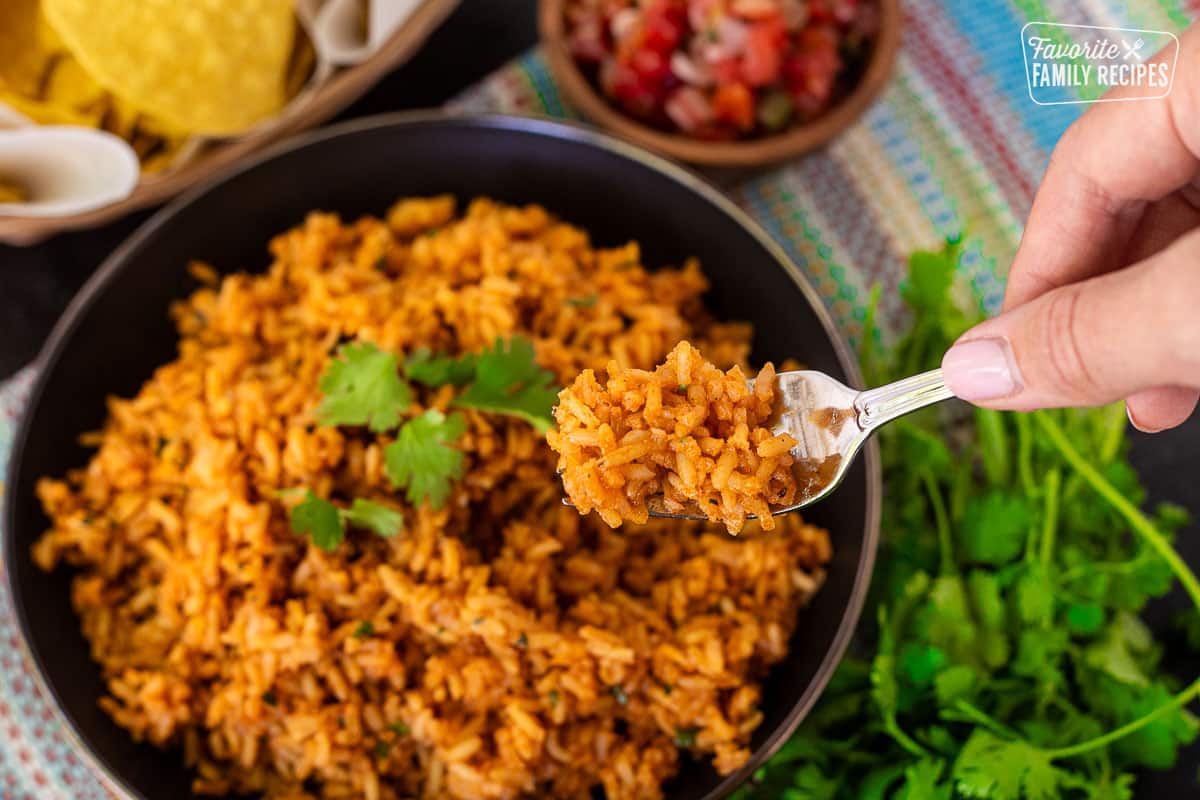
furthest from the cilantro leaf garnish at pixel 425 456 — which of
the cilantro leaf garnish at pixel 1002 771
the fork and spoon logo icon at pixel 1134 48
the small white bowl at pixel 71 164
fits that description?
the fork and spoon logo icon at pixel 1134 48

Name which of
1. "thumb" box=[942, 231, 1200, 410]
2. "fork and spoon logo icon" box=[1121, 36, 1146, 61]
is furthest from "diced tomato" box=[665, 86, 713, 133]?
"thumb" box=[942, 231, 1200, 410]

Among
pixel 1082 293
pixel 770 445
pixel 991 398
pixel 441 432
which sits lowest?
pixel 441 432

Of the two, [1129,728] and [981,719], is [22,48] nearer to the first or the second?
[981,719]

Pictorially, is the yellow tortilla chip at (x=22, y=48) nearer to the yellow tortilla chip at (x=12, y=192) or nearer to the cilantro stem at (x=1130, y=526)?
the yellow tortilla chip at (x=12, y=192)

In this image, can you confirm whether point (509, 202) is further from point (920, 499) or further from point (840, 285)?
point (920, 499)

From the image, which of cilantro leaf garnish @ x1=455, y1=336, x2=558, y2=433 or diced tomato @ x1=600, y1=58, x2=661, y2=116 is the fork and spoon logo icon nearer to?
diced tomato @ x1=600, y1=58, x2=661, y2=116

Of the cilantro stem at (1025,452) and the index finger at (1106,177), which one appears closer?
the index finger at (1106,177)

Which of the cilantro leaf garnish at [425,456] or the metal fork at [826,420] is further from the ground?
the metal fork at [826,420]

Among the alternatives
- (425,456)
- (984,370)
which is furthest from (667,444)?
(425,456)

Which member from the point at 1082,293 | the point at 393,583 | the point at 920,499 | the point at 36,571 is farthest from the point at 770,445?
the point at 36,571
